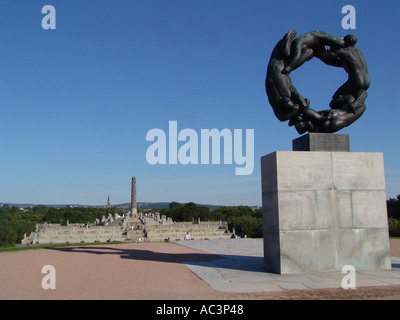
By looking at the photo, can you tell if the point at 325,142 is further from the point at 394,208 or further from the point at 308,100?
the point at 394,208

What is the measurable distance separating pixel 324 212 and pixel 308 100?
3.30 metres

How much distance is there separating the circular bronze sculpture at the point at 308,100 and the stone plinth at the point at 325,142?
27 cm

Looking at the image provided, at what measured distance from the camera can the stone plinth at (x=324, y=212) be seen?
9.20 meters

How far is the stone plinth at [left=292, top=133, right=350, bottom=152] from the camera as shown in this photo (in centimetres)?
999

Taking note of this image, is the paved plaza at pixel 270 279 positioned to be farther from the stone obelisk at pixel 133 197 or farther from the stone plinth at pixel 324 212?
the stone obelisk at pixel 133 197

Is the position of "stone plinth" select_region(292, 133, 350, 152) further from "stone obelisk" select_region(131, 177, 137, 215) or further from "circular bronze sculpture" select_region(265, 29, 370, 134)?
"stone obelisk" select_region(131, 177, 137, 215)

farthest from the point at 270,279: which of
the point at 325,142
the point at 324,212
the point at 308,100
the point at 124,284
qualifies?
the point at 308,100

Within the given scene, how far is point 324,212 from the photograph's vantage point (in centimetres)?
945

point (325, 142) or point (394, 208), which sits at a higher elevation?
point (325, 142)

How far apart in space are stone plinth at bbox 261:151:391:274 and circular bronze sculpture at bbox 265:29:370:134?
118cm

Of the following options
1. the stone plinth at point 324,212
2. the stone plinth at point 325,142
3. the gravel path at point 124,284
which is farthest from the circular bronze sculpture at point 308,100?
the gravel path at point 124,284

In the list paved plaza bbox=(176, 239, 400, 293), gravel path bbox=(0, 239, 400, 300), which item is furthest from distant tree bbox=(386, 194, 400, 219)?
gravel path bbox=(0, 239, 400, 300)

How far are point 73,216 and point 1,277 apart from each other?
92973 millimetres
